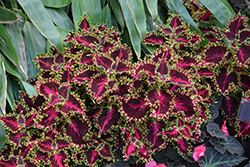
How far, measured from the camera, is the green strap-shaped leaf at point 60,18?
113cm

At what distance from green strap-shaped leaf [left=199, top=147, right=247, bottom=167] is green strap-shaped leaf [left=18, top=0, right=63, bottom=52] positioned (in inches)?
31.4

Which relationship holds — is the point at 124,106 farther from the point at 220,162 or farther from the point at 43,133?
the point at 220,162

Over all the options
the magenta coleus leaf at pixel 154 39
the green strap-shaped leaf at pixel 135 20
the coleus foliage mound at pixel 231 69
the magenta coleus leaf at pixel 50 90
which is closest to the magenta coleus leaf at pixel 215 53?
the coleus foliage mound at pixel 231 69

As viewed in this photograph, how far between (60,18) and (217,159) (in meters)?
1.03

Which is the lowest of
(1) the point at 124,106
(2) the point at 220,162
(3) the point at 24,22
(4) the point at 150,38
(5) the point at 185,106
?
(2) the point at 220,162

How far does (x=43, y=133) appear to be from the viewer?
87 cm

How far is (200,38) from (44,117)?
0.80 metres

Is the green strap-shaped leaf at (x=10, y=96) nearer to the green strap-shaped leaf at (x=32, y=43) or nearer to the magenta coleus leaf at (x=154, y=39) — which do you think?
the green strap-shaped leaf at (x=32, y=43)

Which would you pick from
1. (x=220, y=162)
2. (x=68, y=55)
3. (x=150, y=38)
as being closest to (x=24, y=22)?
(x=68, y=55)

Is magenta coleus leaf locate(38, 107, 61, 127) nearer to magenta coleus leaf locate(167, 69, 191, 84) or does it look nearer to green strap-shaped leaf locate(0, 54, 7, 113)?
green strap-shaped leaf locate(0, 54, 7, 113)

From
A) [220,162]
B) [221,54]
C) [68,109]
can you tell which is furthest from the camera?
[221,54]

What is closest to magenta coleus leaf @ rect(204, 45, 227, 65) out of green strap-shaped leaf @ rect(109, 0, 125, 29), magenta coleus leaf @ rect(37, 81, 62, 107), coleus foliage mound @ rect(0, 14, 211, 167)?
coleus foliage mound @ rect(0, 14, 211, 167)

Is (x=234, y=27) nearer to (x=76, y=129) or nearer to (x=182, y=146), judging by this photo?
(x=182, y=146)

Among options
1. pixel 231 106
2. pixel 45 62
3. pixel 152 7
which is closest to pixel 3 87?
pixel 45 62
